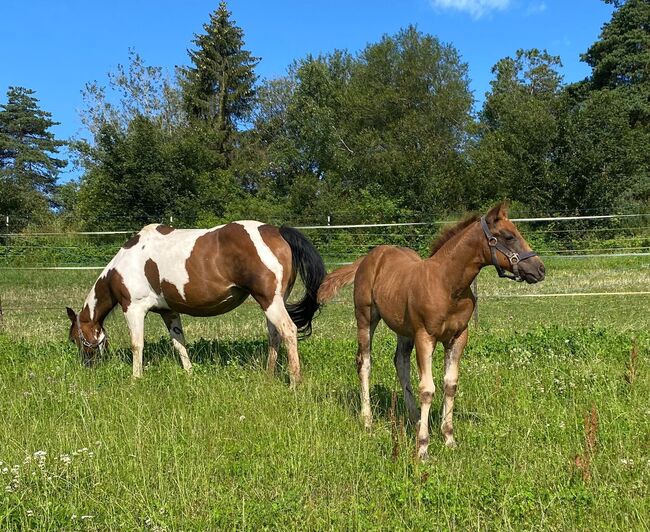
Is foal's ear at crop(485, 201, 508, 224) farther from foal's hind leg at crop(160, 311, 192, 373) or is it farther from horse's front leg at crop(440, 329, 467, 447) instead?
foal's hind leg at crop(160, 311, 192, 373)

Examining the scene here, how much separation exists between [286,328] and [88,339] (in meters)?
2.76

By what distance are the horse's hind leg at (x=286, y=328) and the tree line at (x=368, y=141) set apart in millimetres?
18501

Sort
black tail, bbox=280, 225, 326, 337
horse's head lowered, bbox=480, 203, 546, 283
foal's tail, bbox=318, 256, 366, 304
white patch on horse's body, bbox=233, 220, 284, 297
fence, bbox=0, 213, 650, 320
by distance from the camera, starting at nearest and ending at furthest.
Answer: horse's head lowered, bbox=480, 203, 546, 283
foal's tail, bbox=318, 256, 366, 304
white patch on horse's body, bbox=233, 220, 284, 297
black tail, bbox=280, 225, 326, 337
fence, bbox=0, 213, 650, 320

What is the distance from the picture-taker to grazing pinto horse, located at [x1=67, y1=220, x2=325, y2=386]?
6.41 metres

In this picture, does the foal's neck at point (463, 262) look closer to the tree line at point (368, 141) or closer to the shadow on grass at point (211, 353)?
the shadow on grass at point (211, 353)

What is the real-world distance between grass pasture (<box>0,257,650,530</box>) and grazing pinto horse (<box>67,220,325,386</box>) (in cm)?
44

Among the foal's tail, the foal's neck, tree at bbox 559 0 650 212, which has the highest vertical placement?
tree at bbox 559 0 650 212

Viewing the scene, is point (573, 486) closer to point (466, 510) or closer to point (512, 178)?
point (466, 510)

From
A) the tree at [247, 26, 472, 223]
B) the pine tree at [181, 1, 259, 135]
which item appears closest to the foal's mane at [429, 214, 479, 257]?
the tree at [247, 26, 472, 223]

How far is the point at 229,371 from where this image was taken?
6.34 meters

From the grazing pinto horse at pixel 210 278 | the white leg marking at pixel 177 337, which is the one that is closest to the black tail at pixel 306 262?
the grazing pinto horse at pixel 210 278

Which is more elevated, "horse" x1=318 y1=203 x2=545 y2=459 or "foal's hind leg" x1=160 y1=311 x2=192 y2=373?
"horse" x1=318 y1=203 x2=545 y2=459

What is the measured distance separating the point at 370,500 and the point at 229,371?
325 cm

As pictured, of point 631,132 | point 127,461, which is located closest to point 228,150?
point 631,132
